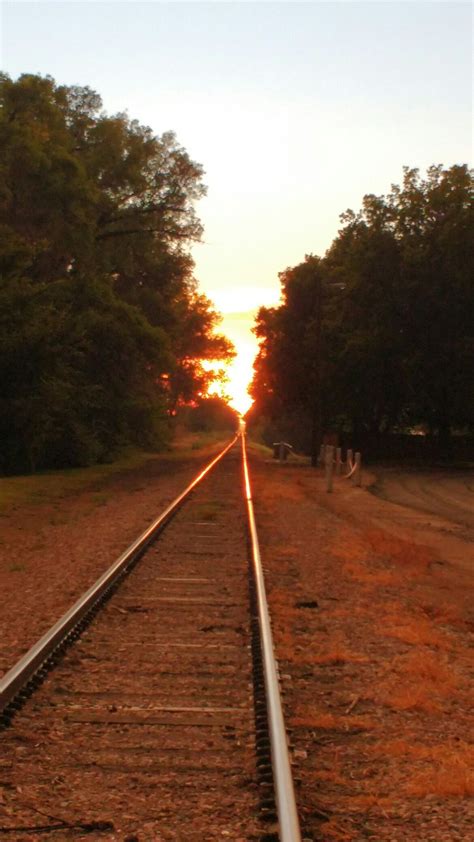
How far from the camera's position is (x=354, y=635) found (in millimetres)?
8523

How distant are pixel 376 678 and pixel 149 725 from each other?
6.64 feet

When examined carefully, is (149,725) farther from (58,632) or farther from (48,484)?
(48,484)

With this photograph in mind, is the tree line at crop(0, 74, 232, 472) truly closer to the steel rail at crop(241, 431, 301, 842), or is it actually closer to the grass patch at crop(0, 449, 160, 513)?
the grass patch at crop(0, 449, 160, 513)

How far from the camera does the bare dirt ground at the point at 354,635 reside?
189 inches

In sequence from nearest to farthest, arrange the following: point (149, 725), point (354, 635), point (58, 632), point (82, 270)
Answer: point (149, 725) < point (58, 632) < point (354, 635) < point (82, 270)

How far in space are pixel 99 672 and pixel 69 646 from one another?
2.33 feet

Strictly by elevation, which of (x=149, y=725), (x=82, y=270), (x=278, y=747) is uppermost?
(x=82, y=270)

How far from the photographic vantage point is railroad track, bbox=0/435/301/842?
14.3 ft

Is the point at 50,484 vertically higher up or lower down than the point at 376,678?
higher up

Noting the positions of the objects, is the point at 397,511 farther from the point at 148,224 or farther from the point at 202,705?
the point at 148,224

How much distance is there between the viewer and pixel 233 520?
17734 mm

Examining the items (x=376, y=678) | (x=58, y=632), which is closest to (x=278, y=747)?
(x=376, y=678)

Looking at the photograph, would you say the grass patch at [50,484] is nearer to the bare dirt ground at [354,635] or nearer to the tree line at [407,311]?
the bare dirt ground at [354,635]

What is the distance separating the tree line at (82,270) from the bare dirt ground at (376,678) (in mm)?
15628
